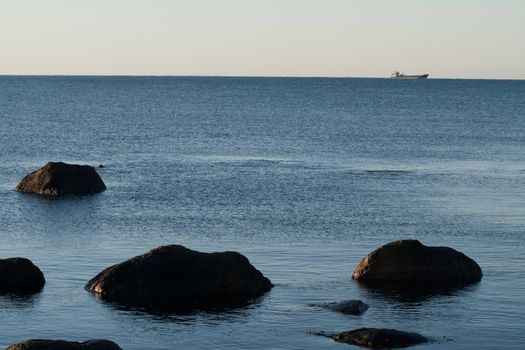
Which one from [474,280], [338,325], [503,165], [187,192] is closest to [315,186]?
[187,192]

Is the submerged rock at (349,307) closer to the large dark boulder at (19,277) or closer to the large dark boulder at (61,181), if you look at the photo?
the large dark boulder at (19,277)

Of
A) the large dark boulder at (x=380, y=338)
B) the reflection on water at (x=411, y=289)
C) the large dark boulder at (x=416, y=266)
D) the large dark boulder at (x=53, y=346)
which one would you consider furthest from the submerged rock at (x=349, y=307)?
the large dark boulder at (x=53, y=346)

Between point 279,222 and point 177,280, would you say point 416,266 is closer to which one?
point 177,280

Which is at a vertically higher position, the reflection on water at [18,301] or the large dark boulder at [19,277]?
the large dark boulder at [19,277]

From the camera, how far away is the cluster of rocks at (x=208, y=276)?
4259 centimetres

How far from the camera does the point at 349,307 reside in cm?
4075

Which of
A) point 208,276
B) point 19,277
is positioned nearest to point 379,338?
point 208,276

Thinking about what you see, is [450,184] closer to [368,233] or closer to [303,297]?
[368,233]

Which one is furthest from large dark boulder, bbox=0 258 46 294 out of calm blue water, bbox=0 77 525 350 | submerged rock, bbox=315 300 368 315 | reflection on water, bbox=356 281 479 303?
reflection on water, bbox=356 281 479 303

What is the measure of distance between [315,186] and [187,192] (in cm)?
963

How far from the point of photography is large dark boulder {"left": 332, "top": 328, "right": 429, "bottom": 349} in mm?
35781

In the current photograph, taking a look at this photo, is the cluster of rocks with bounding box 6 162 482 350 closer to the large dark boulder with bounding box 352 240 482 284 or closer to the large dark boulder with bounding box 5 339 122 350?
the large dark boulder with bounding box 352 240 482 284

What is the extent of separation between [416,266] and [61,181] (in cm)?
3641

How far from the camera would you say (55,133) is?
142 metres
